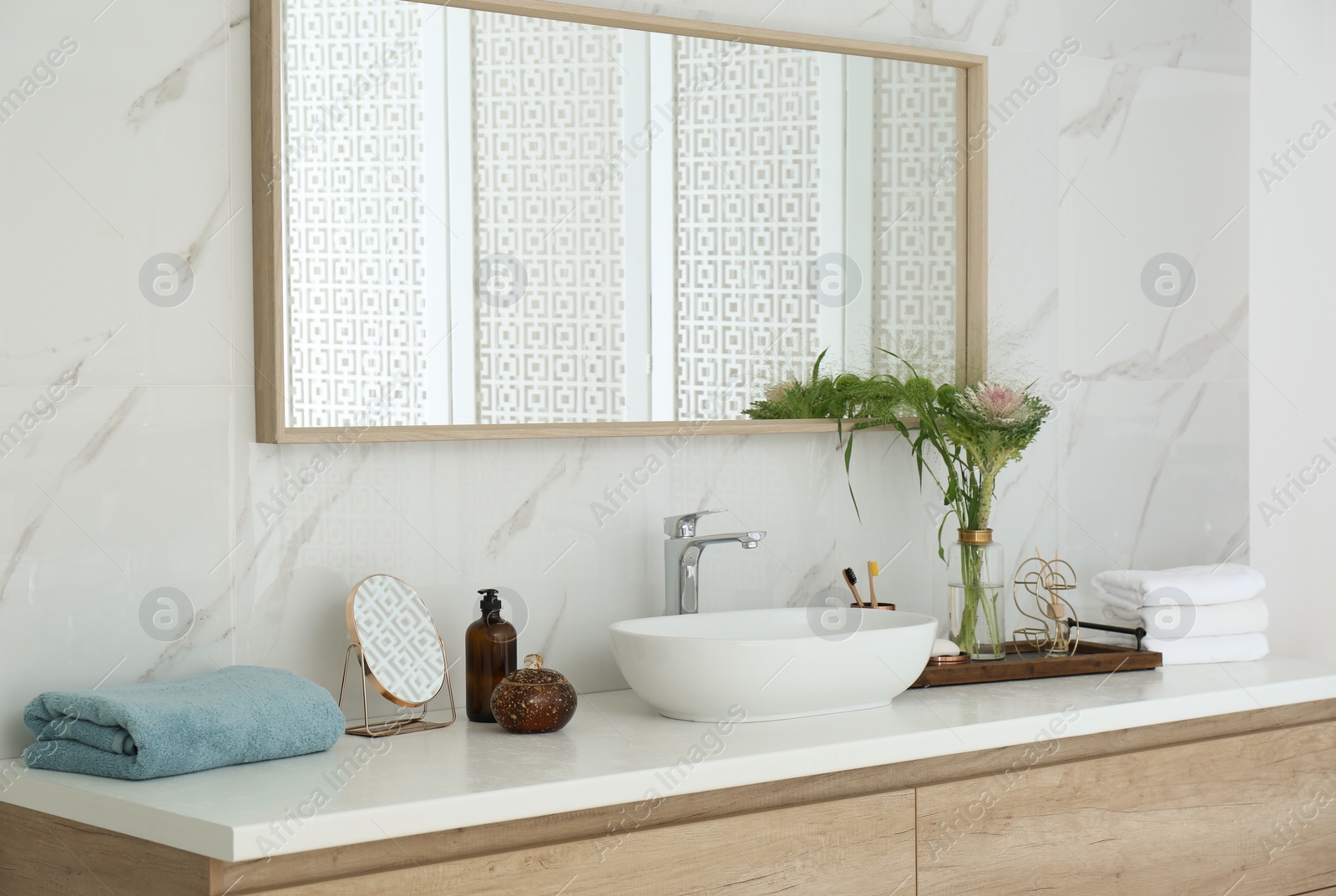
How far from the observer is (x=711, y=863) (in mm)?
1573

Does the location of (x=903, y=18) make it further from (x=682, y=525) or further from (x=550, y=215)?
(x=682, y=525)

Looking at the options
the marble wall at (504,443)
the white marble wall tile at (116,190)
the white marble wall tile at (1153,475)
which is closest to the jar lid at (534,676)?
the marble wall at (504,443)

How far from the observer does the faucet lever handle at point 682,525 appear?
2.04m

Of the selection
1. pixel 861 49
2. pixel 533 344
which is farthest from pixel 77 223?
pixel 861 49

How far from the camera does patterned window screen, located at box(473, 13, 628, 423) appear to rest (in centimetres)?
196

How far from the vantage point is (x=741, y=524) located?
220cm

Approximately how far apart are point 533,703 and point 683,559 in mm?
397

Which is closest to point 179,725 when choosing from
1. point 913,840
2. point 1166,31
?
point 913,840

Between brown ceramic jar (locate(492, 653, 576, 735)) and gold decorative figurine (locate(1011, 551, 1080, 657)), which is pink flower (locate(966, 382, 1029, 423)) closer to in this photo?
gold decorative figurine (locate(1011, 551, 1080, 657))

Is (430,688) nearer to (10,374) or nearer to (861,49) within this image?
(10,374)

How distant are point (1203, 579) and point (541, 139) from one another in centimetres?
131

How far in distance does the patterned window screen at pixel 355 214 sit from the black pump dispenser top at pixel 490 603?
259mm

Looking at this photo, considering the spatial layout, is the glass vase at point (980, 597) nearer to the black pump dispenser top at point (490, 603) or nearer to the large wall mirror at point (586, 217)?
the large wall mirror at point (586, 217)

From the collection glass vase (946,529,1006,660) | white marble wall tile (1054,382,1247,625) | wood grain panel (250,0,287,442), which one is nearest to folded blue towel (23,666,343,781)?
wood grain panel (250,0,287,442)
